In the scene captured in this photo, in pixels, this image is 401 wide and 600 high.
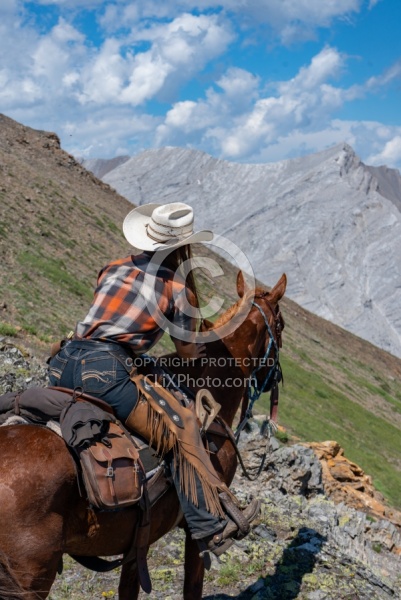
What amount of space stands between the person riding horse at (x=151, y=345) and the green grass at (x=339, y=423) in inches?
680

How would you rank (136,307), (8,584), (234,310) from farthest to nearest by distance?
1. (234,310)
2. (136,307)
3. (8,584)

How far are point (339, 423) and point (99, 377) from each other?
88.3ft

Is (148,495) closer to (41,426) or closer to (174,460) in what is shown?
(174,460)

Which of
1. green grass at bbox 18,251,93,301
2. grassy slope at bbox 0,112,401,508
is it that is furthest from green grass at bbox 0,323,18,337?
green grass at bbox 18,251,93,301

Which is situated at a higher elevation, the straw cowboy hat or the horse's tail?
the straw cowboy hat

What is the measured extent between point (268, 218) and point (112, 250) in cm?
6570

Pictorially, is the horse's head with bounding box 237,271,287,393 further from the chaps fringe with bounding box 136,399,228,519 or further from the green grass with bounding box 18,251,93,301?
the green grass with bounding box 18,251,93,301

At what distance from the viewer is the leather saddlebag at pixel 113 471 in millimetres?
4855

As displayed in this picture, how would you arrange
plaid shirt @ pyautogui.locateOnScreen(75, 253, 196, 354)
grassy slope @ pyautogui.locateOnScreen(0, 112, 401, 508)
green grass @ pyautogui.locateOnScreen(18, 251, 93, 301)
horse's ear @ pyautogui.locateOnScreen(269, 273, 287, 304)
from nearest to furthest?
1. plaid shirt @ pyautogui.locateOnScreen(75, 253, 196, 354)
2. horse's ear @ pyautogui.locateOnScreen(269, 273, 287, 304)
3. grassy slope @ pyautogui.locateOnScreen(0, 112, 401, 508)
4. green grass @ pyautogui.locateOnScreen(18, 251, 93, 301)

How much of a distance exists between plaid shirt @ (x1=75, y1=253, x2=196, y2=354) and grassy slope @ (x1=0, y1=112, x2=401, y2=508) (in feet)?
33.3

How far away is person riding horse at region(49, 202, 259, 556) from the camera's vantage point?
5305 mm

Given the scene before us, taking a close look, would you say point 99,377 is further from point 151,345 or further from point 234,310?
point 234,310

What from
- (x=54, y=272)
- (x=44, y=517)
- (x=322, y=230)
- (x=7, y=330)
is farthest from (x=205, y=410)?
(x=322, y=230)

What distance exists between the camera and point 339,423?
100 feet
